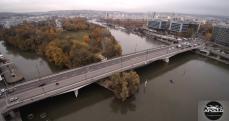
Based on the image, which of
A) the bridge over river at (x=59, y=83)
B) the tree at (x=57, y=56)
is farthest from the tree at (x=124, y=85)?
the tree at (x=57, y=56)

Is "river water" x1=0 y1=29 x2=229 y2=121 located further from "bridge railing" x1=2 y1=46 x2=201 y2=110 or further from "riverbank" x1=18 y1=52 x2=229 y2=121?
"bridge railing" x1=2 y1=46 x2=201 y2=110

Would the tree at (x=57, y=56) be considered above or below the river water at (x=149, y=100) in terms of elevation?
above

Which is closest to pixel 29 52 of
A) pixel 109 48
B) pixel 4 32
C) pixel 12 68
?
pixel 12 68

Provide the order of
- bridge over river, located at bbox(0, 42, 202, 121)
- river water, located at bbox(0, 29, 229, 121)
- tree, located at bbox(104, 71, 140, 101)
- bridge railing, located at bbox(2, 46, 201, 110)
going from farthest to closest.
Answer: tree, located at bbox(104, 71, 140, 101) < bridge railing, located at bbox(2, 46, 201, 110) < river water, located at bbox(0, 29, 229, 121) < bridge over river, located at bbox(0, 42, 202, 121)

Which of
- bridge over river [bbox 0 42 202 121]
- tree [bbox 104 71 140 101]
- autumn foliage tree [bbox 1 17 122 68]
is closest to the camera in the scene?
bridge over river [bbox 0 42 202 121]

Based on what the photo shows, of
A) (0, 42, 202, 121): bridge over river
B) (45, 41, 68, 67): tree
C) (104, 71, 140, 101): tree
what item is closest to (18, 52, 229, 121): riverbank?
(104, 71, 140, 101): tree

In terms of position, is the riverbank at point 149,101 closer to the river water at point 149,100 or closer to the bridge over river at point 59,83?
the river water at point 149,100

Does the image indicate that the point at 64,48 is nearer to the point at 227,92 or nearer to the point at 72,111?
the point at 72,111

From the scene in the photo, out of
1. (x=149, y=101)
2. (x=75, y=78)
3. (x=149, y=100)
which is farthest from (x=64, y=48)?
(x=149, y=101)
